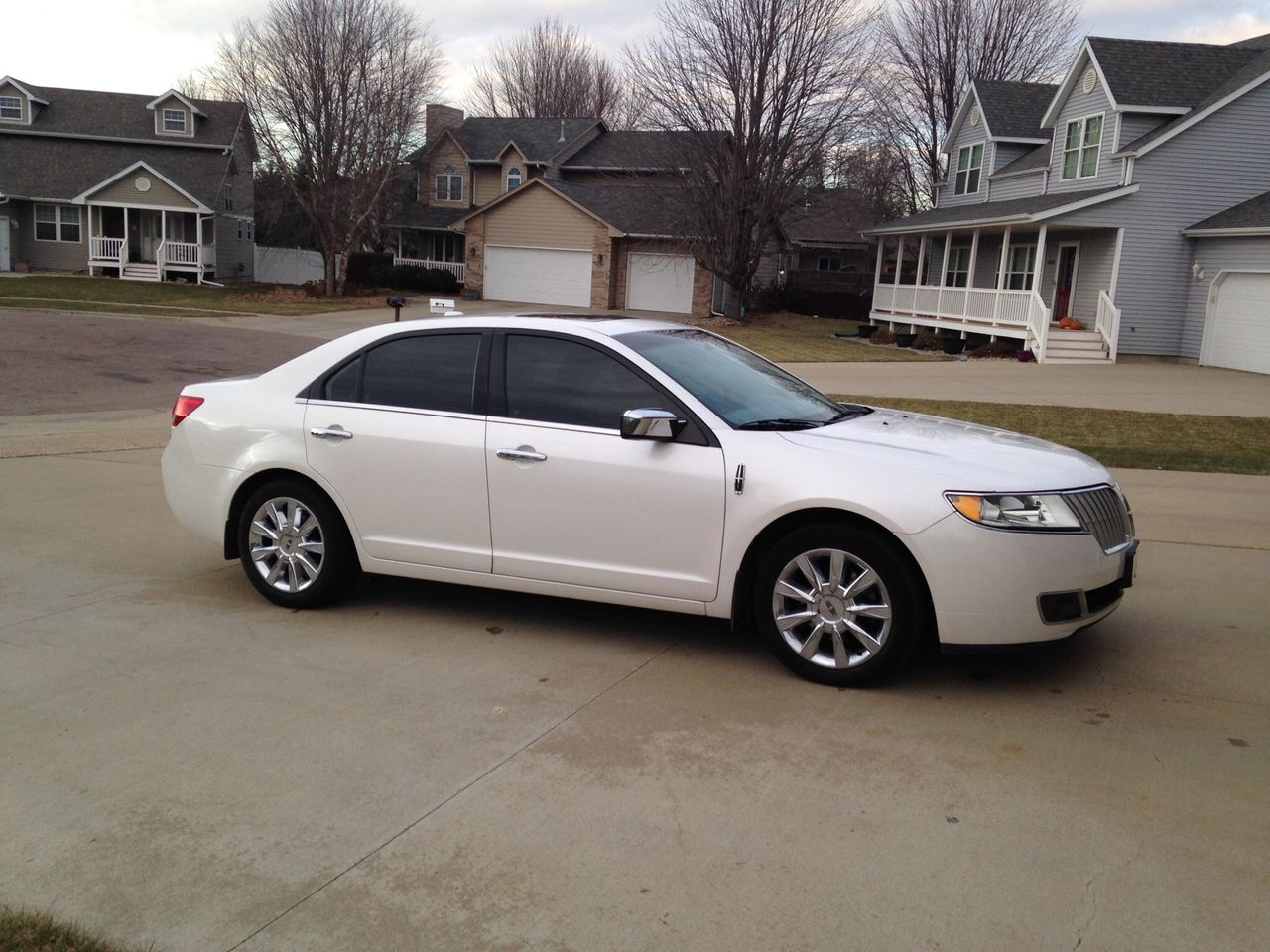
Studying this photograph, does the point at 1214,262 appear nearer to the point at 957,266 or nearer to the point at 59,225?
the point at 957,266

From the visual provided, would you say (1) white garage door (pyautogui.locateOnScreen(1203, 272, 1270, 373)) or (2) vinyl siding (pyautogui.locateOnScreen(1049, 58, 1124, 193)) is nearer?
(1) white garage door (pyautogui.locateOnScreen(1203, 272, 1270, 373))

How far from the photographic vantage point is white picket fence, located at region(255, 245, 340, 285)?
5416cm

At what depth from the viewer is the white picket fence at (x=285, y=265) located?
54.2 metres

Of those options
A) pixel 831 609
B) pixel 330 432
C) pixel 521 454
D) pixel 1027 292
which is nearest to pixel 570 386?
pixel 521 454

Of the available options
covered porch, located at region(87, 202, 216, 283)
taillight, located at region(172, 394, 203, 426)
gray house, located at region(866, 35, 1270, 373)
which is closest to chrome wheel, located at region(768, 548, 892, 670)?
taillight, located at region(172, 394, 203, 426)

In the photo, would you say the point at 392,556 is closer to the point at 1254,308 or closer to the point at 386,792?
the point at 386,792

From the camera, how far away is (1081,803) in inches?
156

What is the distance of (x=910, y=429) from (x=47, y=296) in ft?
121

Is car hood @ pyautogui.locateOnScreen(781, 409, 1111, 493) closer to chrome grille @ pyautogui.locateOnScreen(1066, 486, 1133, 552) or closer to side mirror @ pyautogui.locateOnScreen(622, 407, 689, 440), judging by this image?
chrome grille @ pyautogui.locateOnScreen(1066, 486, 1133, 552)

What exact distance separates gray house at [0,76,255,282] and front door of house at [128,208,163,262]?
0.04 meters

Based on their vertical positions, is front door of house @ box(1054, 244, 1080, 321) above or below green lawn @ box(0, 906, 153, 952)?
above

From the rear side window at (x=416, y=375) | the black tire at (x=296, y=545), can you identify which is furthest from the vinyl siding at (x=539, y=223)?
Result: the black tire at (x=296, y=545)

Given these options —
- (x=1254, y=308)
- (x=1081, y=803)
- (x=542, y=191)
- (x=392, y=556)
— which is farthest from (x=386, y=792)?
(x=542, y=191)

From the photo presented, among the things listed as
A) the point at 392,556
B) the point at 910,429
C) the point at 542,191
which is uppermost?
the point at 542,191
